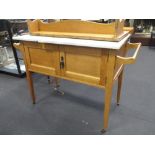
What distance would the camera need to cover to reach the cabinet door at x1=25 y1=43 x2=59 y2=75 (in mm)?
1305

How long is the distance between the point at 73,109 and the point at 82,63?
2.38 ft

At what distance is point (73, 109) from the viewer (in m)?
1.74

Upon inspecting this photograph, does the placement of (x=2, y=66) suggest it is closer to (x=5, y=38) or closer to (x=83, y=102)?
(x=5, y=38)

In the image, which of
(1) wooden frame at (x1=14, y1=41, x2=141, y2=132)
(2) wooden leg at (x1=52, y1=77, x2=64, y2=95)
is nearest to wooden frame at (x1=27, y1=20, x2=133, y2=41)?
(1) wooden frame at (x1=14, y1=41, x2=141, y2=132)

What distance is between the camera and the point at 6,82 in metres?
2.36

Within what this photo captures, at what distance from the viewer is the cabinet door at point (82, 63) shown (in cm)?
113

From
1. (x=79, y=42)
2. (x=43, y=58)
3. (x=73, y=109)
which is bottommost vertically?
(x=73, y=109)

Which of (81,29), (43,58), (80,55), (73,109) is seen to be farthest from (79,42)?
(73,109)

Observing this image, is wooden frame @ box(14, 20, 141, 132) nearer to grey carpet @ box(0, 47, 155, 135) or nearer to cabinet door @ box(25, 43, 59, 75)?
cabinet door @ box(25, 43, 59, 75)

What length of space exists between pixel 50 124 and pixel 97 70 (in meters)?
0.77

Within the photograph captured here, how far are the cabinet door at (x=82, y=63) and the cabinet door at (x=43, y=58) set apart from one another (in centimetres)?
8

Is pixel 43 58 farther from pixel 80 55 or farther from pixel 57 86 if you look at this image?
pixel 57 86

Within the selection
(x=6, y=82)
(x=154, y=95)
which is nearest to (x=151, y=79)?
(x=154, y=95)

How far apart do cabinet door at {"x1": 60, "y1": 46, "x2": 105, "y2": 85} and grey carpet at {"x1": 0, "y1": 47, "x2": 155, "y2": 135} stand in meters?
0.53
